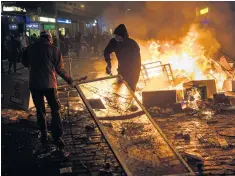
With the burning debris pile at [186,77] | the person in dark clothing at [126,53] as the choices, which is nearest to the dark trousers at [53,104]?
the person in dark clothing at [126,53]

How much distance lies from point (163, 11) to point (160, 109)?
61.3ft

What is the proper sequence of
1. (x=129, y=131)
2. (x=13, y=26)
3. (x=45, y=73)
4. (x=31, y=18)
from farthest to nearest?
1. (x=31, y=18)
2. (x=13, y=26)
3. (x=129, y=131)
4. (x=45, y=73)

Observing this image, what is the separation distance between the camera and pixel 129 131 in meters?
6.32

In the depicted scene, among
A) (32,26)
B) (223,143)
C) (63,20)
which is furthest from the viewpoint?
(63,20)

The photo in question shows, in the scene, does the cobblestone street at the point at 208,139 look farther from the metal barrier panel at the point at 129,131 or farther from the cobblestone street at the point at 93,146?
the metal barrier panel at the point at 129,131

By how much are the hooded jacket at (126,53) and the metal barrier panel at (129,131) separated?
95 cm

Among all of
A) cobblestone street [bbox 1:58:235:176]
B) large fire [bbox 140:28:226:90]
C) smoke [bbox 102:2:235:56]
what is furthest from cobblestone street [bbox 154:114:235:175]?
smoke [bbox 102:2:235:56]

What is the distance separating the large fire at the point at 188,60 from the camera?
39.7 ft

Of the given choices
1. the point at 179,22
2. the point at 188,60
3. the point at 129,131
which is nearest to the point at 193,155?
the point at 129,131

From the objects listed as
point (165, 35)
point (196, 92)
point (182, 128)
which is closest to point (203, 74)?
point (196, 92)

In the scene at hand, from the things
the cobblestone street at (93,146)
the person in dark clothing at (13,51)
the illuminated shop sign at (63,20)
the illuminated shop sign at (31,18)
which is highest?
the illuminated shop sign at (63,20)

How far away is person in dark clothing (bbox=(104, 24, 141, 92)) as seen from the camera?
23.1 ft

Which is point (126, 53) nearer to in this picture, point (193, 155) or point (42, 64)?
point (42, 64)

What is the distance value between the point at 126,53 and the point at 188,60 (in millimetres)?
7244
